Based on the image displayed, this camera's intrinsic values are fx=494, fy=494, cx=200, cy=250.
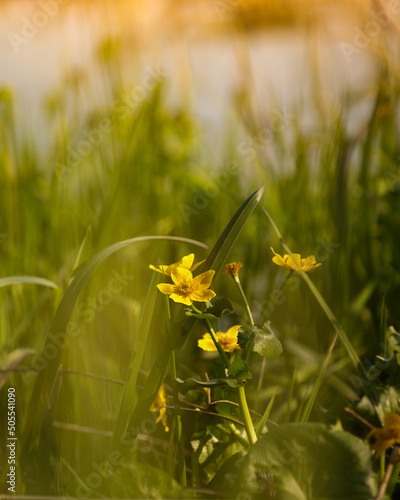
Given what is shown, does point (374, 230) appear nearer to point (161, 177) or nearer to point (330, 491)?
point (161, 177)

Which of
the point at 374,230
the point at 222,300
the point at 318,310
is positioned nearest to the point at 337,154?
the point at 374,230

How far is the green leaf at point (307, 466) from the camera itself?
0.40m

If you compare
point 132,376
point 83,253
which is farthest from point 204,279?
point 83,253

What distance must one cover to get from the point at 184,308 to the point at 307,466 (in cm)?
17

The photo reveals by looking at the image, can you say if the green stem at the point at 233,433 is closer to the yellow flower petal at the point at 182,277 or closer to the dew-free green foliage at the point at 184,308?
the dew-free green foliage at the point at 184,308

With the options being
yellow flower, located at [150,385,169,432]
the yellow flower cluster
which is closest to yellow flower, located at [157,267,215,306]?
the yellow flower cluster

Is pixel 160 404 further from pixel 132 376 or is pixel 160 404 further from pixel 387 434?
pixel 387 434

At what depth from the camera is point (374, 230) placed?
105 centimetres

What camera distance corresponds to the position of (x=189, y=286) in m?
0.45

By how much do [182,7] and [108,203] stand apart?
689mm

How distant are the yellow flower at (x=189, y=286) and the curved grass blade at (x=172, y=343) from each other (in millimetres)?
16

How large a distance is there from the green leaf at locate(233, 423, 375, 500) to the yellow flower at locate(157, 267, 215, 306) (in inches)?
5.1

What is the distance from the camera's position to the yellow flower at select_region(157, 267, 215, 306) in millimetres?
441

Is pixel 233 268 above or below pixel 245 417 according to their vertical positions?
above
